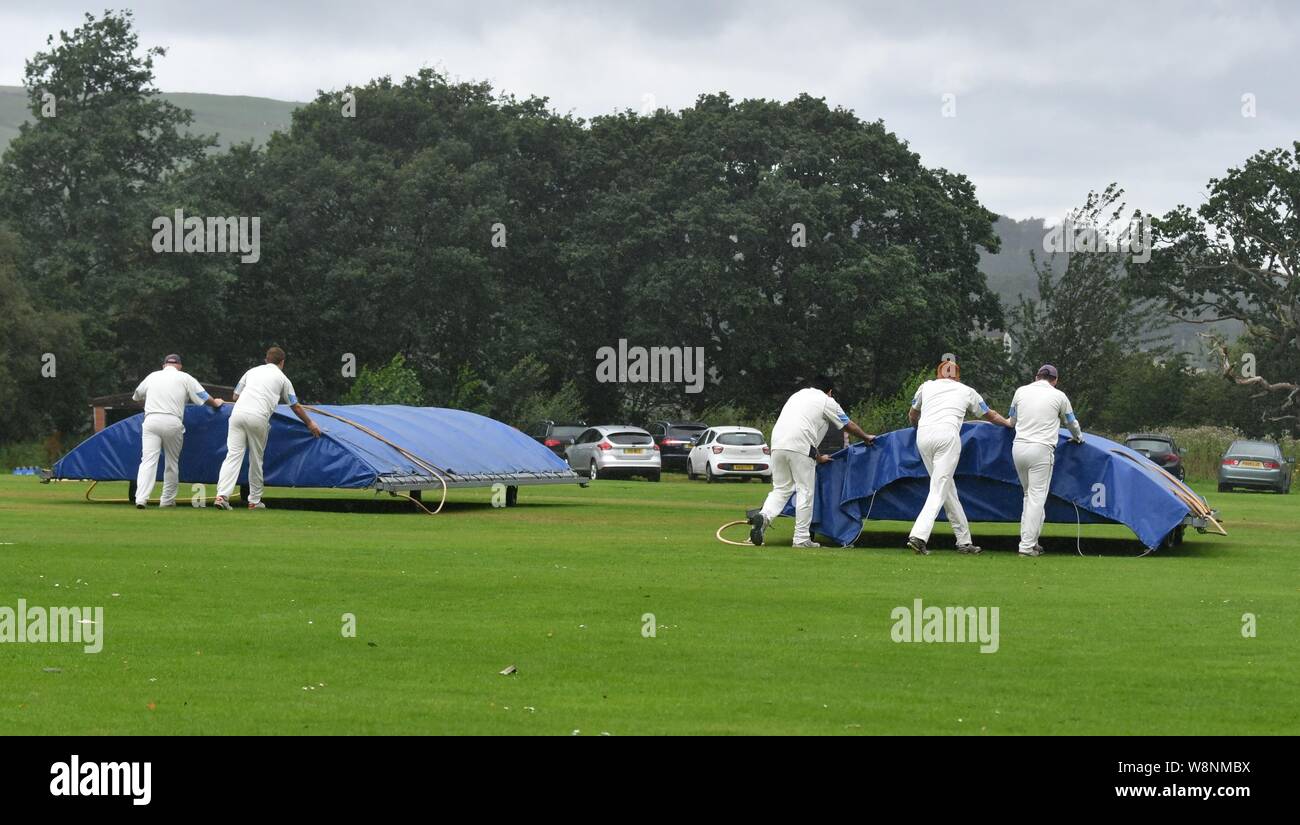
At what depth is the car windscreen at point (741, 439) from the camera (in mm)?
51688

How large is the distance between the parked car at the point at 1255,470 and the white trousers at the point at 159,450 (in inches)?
1402

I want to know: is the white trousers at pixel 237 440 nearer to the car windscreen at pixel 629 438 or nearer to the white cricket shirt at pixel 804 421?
the white cricket shirt at pixel 804 421

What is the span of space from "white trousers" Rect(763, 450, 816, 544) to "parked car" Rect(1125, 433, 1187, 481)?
112 feet

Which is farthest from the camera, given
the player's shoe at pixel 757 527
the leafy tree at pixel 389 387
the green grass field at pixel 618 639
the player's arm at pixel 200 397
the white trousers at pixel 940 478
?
the leafy tree at pixel 389 387

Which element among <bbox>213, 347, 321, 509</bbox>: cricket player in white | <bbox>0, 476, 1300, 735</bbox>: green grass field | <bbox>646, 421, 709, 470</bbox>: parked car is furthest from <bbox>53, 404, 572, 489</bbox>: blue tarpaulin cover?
<bbox>646, 421, 709, 470</bbox>: parked car

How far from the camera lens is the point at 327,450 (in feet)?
93.4

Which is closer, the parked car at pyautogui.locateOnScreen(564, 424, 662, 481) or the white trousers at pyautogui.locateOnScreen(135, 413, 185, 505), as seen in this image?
the white trousers at pyautogui.locateOnScreen(135, 413, 185, 505)

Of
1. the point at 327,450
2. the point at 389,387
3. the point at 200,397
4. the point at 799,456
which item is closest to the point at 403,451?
the point at 327,450

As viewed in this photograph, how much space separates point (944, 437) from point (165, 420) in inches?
487

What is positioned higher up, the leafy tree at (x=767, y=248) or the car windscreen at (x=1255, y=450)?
the leafy tree at (x=767, y=248)

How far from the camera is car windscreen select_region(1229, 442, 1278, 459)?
2093 inches

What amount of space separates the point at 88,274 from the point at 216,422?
44.3m

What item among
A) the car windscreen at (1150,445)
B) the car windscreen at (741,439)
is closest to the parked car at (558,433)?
the car windscreen at (741,439)

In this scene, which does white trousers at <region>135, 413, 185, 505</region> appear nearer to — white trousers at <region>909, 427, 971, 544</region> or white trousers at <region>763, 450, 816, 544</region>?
white trousers at <region>763, 450, 816, 544</region>
